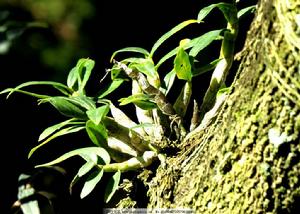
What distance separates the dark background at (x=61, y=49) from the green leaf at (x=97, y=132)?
1.40ft

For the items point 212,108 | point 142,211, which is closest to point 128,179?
point 142,211

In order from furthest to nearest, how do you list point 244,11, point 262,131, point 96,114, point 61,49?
point 61,49
point 244,11
point 96,114
point 262,131

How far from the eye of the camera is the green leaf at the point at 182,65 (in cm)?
135

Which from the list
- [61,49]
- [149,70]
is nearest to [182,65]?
[149,70]

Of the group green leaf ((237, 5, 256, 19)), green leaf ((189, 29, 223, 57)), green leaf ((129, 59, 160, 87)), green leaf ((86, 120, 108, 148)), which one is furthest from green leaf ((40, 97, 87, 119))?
green leaf ((237, 5, 256, 19))

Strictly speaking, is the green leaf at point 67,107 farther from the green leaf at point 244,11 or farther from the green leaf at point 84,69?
the green leaf at point 244,11

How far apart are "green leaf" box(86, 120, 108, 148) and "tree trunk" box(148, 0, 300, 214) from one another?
0.30 metres

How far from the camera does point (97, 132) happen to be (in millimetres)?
1400

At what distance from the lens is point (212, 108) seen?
1.36 metres

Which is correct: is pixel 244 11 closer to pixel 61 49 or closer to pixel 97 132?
pixel 97 132

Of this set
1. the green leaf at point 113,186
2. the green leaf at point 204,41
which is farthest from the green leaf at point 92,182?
the green leaf at point 204,41

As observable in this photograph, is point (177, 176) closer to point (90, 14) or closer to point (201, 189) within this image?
point (201, 189)

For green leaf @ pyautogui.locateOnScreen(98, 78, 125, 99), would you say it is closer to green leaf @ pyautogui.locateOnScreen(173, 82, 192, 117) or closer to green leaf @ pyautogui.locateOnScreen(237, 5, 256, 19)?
green leaf @ pyautogui.locateOnScreen(173, 82, 192, 117)

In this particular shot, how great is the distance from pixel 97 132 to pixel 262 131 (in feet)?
1.52
